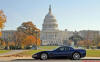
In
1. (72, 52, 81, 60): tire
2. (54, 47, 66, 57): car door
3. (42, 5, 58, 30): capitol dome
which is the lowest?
(72, 52, 81, 60): tire

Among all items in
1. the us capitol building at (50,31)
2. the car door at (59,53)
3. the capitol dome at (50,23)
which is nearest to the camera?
the car door at (59,53)

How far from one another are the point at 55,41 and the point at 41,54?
516 feet

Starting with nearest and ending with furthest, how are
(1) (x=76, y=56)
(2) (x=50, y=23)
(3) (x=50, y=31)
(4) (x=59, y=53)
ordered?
(4) (x=59, y=53), (1) (x=76, y=56), (2) (x=50, y=23), (3) (x=50, y=31)

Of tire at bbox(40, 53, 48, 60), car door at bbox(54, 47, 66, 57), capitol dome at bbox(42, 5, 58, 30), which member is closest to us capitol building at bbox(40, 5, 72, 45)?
capitol dome at bbox(42, 5, 58, 30)

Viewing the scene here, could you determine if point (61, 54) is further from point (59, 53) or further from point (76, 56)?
point (76, 56)

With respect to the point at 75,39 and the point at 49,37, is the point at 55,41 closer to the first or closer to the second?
the point at 49,37

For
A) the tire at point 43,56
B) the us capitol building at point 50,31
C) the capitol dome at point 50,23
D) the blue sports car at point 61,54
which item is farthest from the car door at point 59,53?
the capitol dome at point 50,23

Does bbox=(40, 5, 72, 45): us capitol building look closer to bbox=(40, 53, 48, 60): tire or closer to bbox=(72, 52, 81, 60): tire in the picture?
bbox=(72, 52, 81, 60): tire

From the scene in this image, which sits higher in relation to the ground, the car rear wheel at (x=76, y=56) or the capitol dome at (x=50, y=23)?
the capitol dome at (x=50, y=23)

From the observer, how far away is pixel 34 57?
15109mm

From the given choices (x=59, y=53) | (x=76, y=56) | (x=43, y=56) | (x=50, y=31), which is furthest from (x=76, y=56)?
(x=50, y=31)

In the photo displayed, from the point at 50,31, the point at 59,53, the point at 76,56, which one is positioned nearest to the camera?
the point at 59,53

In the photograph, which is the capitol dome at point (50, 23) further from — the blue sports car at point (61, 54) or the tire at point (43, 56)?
the tire at point (43, 56)

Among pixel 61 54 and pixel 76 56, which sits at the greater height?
pixel 61 54
